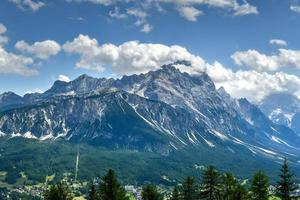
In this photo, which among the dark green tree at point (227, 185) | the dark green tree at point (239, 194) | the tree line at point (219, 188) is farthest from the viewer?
the dark green tree at point (227, 185)

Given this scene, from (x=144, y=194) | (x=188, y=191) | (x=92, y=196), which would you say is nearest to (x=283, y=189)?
(x=188, y=191)

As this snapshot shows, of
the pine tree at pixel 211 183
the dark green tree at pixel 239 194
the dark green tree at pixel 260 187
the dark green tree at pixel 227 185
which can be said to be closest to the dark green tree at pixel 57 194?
the pine tree at pixel 211 183

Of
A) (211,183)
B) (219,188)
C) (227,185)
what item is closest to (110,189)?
(211,183)

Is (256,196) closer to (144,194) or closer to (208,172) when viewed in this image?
(208,172)

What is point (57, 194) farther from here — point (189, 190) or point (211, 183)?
point (211, 183)

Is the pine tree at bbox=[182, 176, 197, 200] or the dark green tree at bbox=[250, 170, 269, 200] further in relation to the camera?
the pine tree at bbox=[182, 176, 197, 200]

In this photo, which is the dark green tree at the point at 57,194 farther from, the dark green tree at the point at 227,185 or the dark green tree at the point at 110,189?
the dark green tree at the point at 227,185

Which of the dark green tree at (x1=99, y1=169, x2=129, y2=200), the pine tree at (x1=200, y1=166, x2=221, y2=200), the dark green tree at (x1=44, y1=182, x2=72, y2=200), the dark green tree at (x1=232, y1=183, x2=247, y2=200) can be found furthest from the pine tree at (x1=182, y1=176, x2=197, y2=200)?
the dark green tree at (x1=44, y1=182, x2=72, y2=200)

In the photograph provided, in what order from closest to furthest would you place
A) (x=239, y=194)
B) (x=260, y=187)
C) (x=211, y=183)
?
(x=239, y=194)
(x=260, y=187)
(x=211, y=183)

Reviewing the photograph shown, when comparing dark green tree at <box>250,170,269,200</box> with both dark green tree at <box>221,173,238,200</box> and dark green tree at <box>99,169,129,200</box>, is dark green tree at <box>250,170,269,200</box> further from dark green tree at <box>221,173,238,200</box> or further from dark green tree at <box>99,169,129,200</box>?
dark green tree at <box>99,169,129,200</box>

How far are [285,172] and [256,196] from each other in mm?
8363

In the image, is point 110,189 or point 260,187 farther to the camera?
point 110,189

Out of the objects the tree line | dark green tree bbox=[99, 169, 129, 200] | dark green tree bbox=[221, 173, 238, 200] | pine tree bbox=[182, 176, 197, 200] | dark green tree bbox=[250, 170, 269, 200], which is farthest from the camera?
pine tree bbox=[182, 176, 197, 200]

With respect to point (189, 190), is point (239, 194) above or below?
below
